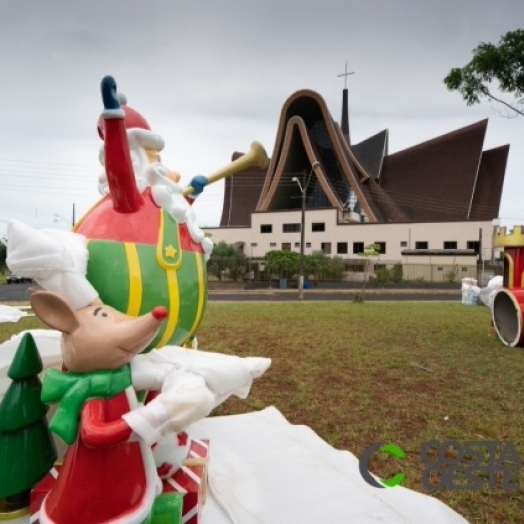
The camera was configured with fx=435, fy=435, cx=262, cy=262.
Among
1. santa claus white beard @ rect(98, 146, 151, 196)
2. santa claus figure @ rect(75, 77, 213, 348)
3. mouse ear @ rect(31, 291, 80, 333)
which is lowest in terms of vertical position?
mouse ear @ rect(31, 291, 80, 333)

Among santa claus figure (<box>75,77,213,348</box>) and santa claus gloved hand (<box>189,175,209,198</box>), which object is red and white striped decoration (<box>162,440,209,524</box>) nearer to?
santa claus figure (<box>75,77,213,348</box>)

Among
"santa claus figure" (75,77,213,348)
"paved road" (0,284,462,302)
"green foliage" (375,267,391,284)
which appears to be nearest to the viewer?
"santa claus figure" (75,77,213,348)

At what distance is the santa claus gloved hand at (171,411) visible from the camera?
4.65 feet

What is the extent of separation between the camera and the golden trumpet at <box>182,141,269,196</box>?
2021 millimetres

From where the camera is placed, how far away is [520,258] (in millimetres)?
6652

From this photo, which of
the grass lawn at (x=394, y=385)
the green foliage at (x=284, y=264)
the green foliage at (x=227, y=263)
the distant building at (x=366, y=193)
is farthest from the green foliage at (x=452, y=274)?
the grass lawn at (x=394, y=385)

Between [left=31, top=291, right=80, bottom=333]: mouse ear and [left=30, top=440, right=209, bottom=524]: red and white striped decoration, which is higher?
[left=31, top=291, right=80, bottom=333]: mouse ear

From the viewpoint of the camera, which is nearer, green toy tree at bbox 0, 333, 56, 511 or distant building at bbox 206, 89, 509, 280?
green toy tree at bbox 0, 333, 56, 511

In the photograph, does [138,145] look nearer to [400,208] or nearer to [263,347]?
[263,347]

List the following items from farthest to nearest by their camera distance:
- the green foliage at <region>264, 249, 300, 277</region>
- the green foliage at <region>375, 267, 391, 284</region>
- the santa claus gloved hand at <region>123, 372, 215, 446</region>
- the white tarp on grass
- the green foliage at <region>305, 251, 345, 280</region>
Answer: the green foliage at <region>305, 251, 345, 280</region>
the green foliage at <region>375, 267, 391, 284</region>
the green foliage at <region>264, 249, 300, 277</region>
the white tarp on grass
the santa claus gloved hand at <region>123, 372, 215, 446</region>

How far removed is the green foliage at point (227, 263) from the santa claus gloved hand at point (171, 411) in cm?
2536

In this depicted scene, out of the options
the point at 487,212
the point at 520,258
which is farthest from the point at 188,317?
the point at 487,212

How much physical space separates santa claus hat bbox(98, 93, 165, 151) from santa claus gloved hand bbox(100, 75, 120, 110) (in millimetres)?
407

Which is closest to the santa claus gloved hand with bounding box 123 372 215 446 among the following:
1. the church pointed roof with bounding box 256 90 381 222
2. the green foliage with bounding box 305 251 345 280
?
the green foliage with bounding box 305 251 345 280
